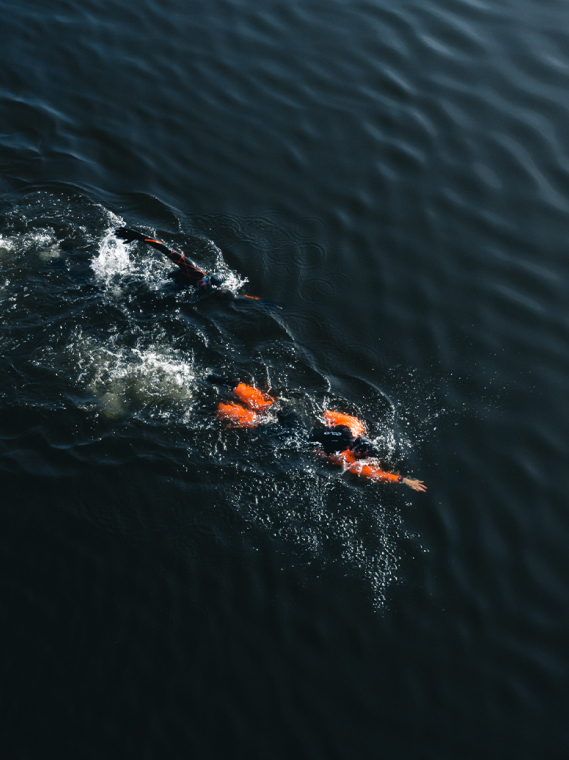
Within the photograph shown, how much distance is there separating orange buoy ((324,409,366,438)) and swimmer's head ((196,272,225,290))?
3.09m

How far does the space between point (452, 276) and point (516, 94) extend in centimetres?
597

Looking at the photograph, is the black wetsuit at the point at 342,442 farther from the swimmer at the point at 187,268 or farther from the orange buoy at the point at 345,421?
the swimmer at the point at 187,268

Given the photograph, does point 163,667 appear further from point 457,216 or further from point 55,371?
point 457,216

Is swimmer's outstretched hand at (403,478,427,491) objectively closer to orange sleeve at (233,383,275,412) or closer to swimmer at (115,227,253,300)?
orange sleeve at (233,383,275,412)

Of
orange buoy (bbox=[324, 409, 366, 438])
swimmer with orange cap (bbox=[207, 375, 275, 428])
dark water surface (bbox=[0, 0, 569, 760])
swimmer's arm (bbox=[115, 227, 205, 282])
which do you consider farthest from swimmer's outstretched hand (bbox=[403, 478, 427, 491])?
swimmer's arm (bbox=[115, 227, 205, 282])

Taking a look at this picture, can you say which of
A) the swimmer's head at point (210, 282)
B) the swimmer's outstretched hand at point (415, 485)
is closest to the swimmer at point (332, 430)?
the swimmer's outstretched hand at point (415, 485)

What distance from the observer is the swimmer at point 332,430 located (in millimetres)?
9297

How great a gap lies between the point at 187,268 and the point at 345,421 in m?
3.68

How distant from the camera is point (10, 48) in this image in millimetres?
16141

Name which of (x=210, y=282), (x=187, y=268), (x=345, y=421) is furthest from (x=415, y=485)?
(x=187, y=268)

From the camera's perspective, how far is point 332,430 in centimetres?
937

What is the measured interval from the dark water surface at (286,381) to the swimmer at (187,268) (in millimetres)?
288

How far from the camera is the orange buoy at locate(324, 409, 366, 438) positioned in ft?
31.7

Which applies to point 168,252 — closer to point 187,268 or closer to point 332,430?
point 187,268
